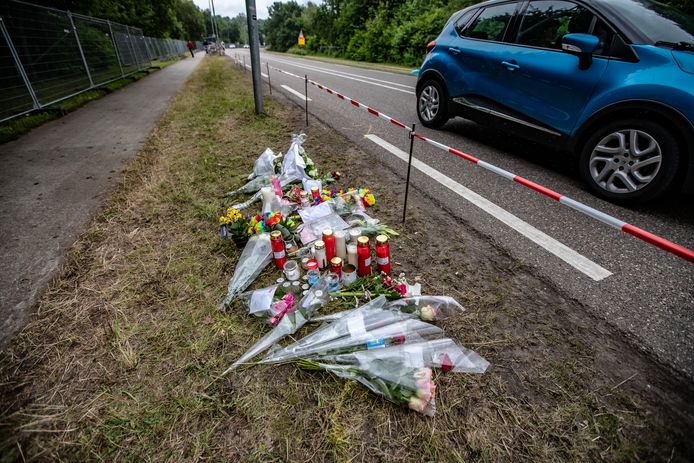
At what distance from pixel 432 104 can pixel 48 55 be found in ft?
29.2

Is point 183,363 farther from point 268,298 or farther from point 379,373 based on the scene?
point 379,373

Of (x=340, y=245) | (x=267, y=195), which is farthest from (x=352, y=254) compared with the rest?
(x=267, y=195)

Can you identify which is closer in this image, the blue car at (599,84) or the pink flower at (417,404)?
the pink flower at (417,404)

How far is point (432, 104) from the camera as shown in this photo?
5121 mm

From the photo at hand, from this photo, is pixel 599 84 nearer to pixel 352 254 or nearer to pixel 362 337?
pixel 352 254

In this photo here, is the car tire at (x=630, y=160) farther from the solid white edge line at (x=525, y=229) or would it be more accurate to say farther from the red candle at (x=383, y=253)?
the red candle at (x=383, y=253)

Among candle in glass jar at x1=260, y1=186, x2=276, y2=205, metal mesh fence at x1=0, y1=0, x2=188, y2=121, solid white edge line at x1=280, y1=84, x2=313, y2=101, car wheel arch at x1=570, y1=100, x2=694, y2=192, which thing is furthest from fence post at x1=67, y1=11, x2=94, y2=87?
car wheel arch at x1=570, y1=100, x2=694, y2=192

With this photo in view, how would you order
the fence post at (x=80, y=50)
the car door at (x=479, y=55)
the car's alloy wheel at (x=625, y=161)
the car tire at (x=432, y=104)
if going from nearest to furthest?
1. the car's alloy wheel at (x=625, y=161)
2. the car door at (x=479, y=55)
3. the car tire at (x=432, y=104)
4. the fence post at (x=80, y=50)

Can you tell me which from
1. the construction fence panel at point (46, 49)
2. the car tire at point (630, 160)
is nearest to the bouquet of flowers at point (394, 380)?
the car tire at point (630, 160)

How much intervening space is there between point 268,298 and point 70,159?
4.49 meters

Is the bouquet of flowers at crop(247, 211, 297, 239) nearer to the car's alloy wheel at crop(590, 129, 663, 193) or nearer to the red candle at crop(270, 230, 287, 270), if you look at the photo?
the red candle at crop(270, 230, 287, 270)

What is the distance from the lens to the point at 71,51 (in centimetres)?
855

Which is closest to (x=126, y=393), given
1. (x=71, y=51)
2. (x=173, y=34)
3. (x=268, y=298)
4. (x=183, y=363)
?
(x=183, y=363)

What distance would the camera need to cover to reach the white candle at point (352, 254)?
228 cm
